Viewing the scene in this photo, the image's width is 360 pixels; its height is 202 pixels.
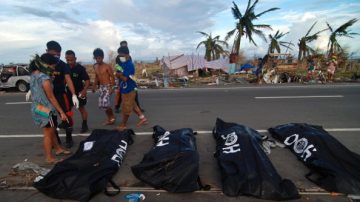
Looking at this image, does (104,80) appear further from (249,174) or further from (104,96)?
(249,174)

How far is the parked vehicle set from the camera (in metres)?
14.4

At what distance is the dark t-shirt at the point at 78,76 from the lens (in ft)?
19.2

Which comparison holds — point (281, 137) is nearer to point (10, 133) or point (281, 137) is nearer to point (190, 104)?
point (190, 104)

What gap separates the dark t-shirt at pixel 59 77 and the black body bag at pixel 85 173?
112 centimetres

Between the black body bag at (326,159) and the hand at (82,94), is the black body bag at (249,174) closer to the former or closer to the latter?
the black body bag at (326,159)

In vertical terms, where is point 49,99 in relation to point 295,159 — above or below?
above

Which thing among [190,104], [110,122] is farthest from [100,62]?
[190,104]

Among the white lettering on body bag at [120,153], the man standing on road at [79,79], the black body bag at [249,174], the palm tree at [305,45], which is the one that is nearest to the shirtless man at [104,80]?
the man standing on road at [79,79]

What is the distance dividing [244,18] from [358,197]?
21471 millimetres

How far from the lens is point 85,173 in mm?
3559

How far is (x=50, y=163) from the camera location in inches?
172

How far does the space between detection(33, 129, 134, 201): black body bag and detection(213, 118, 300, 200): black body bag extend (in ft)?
4.54

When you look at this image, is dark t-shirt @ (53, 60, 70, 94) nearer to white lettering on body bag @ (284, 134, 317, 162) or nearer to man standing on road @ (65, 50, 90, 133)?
man standing on road @ (65, 50, 90, 133)

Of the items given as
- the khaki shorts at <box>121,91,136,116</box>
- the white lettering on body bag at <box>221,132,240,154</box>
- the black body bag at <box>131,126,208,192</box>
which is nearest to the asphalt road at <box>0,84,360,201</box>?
the black body bag at <box>131,126,208,192</box>
